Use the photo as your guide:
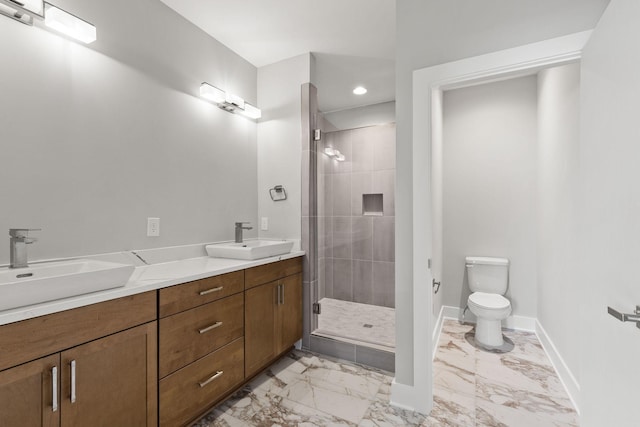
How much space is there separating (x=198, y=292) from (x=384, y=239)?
142cm

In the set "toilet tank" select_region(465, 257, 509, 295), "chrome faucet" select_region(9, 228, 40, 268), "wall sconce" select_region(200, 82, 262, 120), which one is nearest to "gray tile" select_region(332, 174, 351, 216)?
"wall sconce" select_region(200, 82, 262, 120)

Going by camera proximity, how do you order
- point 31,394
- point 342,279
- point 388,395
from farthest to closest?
1. point 342,279
2. point 388,395
3. point 31,394

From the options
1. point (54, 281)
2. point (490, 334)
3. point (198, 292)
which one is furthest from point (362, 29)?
point (490, 334)

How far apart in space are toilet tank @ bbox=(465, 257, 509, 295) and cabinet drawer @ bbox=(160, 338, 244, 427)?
2392 mm

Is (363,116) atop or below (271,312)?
atop

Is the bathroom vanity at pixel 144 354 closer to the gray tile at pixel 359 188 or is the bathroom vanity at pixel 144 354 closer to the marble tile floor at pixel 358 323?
the marble tile floor at pixel 358 323

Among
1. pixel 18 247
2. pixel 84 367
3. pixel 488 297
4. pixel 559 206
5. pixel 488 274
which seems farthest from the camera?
pixel 488 274

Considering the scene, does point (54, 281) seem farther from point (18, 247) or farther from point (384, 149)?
point (384, 149)

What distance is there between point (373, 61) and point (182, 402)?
286 cm

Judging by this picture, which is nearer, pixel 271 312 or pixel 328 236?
pixel 271 312

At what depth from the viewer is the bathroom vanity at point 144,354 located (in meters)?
1.01

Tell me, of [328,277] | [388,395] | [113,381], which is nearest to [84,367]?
[113,381]

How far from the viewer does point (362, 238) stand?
249 centimetres

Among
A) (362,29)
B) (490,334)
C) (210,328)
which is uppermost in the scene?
(362,29)
